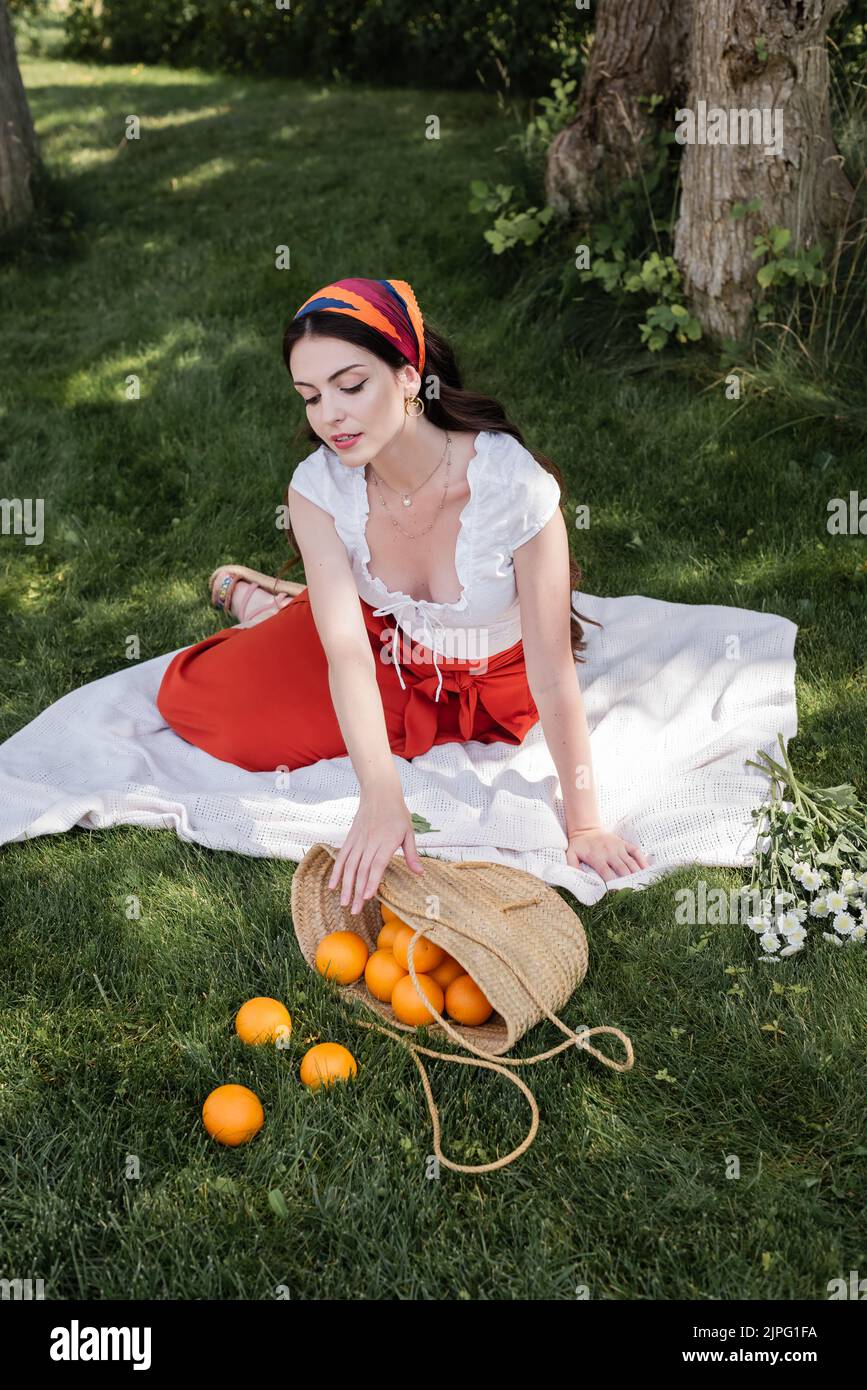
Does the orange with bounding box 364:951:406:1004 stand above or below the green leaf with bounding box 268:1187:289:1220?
above

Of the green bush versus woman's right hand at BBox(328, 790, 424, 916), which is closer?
woman's right hand at BBox(328, 790, 424, 916)

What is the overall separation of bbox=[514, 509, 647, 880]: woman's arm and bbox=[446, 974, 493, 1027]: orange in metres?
0.66

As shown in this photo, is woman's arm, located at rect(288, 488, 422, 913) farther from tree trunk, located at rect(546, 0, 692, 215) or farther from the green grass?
tree trunk, located at rect(546, 0, 692, 215)

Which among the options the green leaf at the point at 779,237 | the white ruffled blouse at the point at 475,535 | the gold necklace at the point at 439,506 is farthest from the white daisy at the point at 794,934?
the green leaf at the point at 779,237

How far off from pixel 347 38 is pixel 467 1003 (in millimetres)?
11373

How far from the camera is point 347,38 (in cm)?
1161

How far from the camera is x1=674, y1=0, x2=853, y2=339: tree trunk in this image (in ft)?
16.4

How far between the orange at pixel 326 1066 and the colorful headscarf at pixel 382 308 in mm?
1664

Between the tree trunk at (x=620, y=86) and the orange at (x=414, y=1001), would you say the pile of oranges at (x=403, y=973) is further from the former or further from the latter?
the tree trunk at (x=620, y=86)

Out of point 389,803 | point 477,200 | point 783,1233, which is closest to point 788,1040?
point 783,1233

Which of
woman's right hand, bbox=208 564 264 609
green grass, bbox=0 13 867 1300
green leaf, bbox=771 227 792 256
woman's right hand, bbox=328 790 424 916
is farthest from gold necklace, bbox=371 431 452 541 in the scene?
green leaf, bbox=771 227 792 256

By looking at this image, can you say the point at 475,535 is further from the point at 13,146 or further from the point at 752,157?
the point at 13,146

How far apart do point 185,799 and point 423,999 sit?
121cm

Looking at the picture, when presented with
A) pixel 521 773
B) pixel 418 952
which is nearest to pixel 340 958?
pixel 418 952
